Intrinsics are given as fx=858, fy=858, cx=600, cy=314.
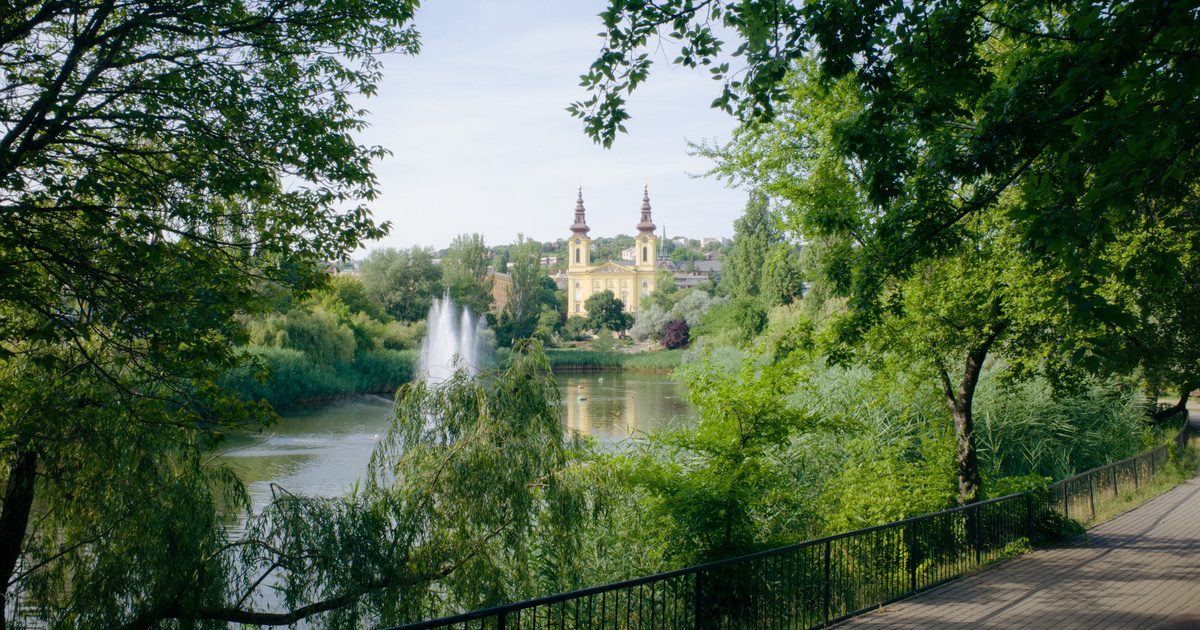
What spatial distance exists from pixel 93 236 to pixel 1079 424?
20106mm

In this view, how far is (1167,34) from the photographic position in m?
5.32

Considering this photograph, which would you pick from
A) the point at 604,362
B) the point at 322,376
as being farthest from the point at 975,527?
the point at 604,362

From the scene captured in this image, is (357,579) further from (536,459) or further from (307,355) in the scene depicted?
(307,355)

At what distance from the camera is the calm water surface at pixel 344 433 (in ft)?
65.0

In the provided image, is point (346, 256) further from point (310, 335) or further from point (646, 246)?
point (646, 246)

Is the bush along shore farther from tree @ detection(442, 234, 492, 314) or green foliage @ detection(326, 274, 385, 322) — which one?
tree @ detection(442, 234, 492, 314)

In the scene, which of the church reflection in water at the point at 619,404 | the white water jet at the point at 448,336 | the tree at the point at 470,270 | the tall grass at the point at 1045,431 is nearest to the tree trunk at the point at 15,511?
the tall grass at the point at 1045,431

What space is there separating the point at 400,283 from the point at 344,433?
39.7m

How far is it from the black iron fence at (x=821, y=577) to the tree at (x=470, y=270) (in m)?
66.5

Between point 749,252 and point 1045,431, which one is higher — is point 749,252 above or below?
above

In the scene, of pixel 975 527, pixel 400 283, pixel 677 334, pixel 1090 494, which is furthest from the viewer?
pixel 677 334

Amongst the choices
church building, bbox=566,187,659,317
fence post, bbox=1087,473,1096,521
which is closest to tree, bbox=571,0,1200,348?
fence post, bbox=1087,473,1096,521

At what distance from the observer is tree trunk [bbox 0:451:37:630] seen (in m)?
7.26

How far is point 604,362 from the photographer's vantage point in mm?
77562
